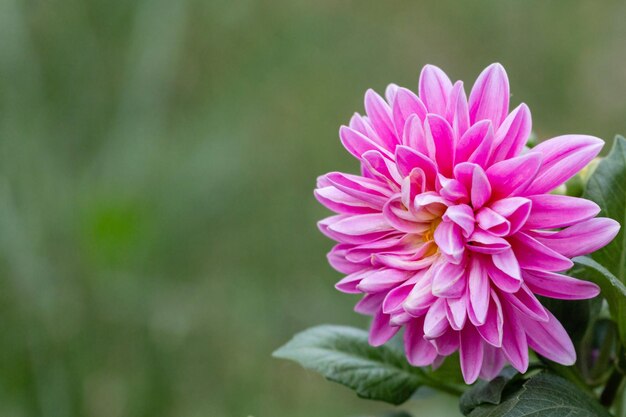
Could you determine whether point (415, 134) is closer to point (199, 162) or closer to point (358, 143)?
point (358, 143)

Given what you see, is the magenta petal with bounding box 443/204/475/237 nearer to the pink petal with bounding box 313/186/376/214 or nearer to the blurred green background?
the pink petal with bounding box 313/186/376/214

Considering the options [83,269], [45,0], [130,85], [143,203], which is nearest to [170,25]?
[130,85]

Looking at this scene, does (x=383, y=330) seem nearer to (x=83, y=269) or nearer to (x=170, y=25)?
(x=83, y=269)

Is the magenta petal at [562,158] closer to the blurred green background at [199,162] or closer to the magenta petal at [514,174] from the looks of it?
the magenta petal at [514,174]

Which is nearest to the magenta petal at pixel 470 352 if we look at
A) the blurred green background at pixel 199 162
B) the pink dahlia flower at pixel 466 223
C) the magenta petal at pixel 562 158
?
the pink dahlia flower at pixel 466 223

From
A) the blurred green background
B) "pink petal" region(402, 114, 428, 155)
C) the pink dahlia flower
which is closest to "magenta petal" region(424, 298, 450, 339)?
the pink dahlia flower

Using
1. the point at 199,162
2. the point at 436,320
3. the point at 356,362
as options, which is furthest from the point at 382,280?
the point at 199,162

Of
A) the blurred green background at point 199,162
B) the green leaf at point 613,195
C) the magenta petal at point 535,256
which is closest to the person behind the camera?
the magenta petal at point 535,256
